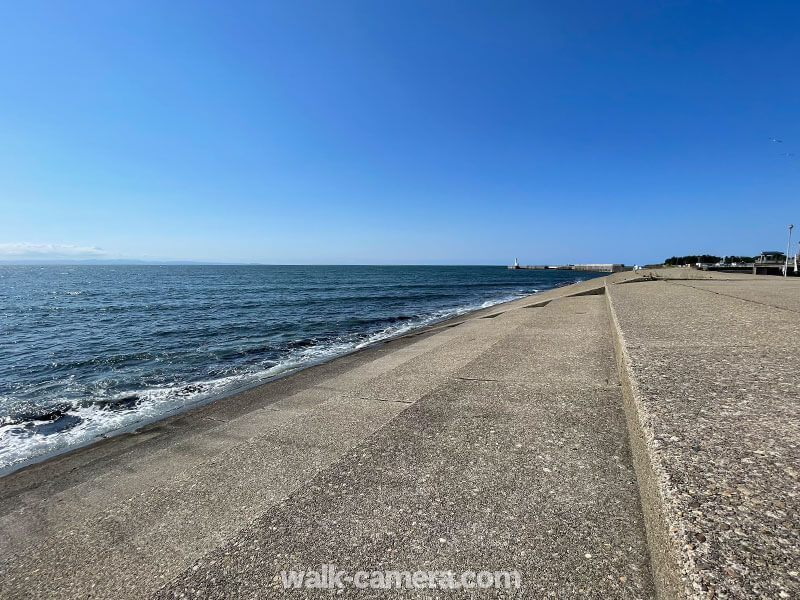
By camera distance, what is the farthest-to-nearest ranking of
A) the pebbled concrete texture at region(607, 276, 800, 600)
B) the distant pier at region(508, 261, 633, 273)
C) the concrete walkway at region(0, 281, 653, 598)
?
the distant pier at region(508, 261, 633, 273), the concrete walkway at region(0, 281, 653, 598), the pebbled concrete texture at region(607, 276, 800, 600)

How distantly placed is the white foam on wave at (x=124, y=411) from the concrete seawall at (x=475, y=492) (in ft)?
3.65

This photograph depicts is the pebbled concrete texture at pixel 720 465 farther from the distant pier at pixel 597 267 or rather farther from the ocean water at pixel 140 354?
the distant pier at pixel 597 267

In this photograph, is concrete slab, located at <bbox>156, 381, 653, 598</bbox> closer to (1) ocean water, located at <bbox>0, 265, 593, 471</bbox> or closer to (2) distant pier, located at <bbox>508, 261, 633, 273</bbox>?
(1) ocean water, located at <bbox>0, 265, 593, 471</bbox>

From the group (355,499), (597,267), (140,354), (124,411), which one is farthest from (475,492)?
(597,267)

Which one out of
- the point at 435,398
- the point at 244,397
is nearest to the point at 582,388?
the point at 435,398

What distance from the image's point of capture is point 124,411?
25.7ft

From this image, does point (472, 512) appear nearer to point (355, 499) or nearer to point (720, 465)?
point (355, 499)

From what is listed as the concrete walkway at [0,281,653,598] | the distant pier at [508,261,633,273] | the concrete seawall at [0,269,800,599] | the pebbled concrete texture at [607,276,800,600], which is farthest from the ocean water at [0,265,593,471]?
the distant pier at [508,261,633,273]

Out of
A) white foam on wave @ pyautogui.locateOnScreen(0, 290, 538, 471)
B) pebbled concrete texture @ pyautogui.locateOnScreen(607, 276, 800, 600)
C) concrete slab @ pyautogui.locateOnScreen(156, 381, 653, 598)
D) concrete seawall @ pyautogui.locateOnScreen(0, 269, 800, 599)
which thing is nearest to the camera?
pebbled concrete texture @ pyautogui.locateOnScreen(607, 276, 800, 600)

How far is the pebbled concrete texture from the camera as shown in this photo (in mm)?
1556

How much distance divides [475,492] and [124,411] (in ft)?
27.0

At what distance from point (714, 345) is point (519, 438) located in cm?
336

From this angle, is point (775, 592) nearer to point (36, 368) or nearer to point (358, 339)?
point (358, 339)

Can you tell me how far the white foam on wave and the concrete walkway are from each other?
3.24 feet
